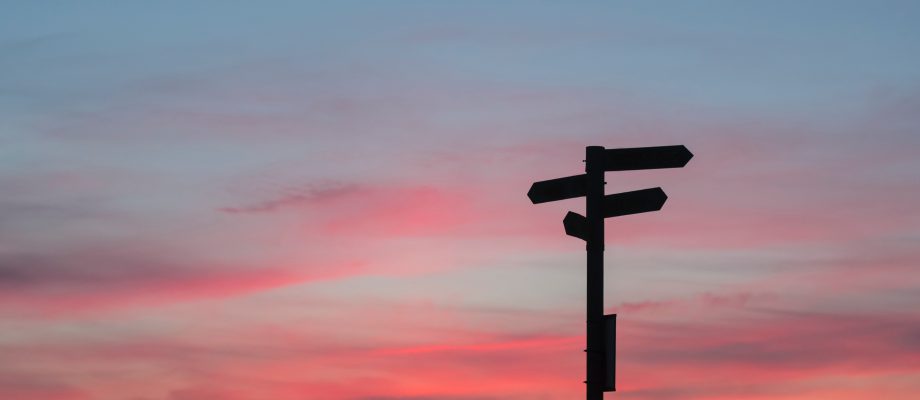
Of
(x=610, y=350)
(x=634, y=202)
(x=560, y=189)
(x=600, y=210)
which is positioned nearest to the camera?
(x=610, y=350)

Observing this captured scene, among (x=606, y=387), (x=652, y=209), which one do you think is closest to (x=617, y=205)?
(x=652, y=209)

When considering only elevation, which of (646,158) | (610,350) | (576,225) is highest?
(646,158)

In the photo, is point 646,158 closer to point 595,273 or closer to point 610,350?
point 595,273

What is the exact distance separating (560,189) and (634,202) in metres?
0.97

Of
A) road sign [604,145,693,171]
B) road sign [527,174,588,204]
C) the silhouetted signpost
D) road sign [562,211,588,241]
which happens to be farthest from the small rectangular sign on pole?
road sign [604,145,693,171]

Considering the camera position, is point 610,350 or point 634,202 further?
point 634,202

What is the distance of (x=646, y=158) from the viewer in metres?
18.6

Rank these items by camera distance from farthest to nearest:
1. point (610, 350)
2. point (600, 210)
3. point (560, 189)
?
point (560, 189) → point (600, 210) → point (610, 350)

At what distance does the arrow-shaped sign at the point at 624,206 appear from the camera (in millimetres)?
18484

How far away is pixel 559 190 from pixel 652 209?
118 centimetres

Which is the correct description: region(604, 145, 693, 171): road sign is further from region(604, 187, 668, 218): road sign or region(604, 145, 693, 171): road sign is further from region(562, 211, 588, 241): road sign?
region(562, 211, 588, 241): road sign

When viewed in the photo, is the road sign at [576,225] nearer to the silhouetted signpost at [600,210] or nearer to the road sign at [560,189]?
the silhouetted signpost at [600,210]

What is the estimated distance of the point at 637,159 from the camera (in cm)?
1861

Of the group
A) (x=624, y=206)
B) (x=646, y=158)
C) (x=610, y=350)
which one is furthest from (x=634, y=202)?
(x=610, y=350)
